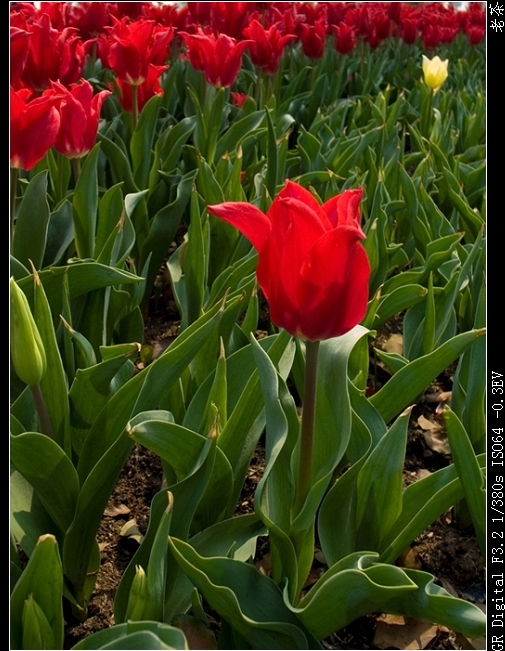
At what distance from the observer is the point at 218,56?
229cm

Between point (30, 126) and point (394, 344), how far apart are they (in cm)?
106

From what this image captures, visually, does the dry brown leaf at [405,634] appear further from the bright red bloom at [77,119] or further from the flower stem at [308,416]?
the bright red bloom at [77,119]

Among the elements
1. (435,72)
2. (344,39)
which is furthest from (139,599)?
(344,39)

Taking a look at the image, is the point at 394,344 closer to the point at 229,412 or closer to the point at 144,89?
the point at 229,412

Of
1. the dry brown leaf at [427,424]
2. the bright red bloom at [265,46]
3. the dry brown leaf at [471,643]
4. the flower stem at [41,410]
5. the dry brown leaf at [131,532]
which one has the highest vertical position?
the bright red bloom at [265,46]

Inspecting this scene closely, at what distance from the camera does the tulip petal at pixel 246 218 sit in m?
0.80

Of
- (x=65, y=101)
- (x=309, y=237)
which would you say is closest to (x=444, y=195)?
(x=65, y=101)

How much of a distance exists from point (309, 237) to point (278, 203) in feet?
0.17

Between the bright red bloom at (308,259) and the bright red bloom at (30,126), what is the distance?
62cm

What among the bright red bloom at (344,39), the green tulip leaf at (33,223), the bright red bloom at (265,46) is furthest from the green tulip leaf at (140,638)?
the bright red bloom at (344,39)

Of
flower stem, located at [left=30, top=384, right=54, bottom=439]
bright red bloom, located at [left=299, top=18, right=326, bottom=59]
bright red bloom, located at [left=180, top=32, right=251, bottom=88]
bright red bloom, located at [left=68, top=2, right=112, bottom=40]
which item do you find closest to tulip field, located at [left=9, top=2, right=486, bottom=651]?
flower stem, located at [left=30, top=384, right=54, bottom=439]

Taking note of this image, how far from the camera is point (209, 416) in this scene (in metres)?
1.08

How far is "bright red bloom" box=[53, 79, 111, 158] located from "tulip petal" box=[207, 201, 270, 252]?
0.82 metres
